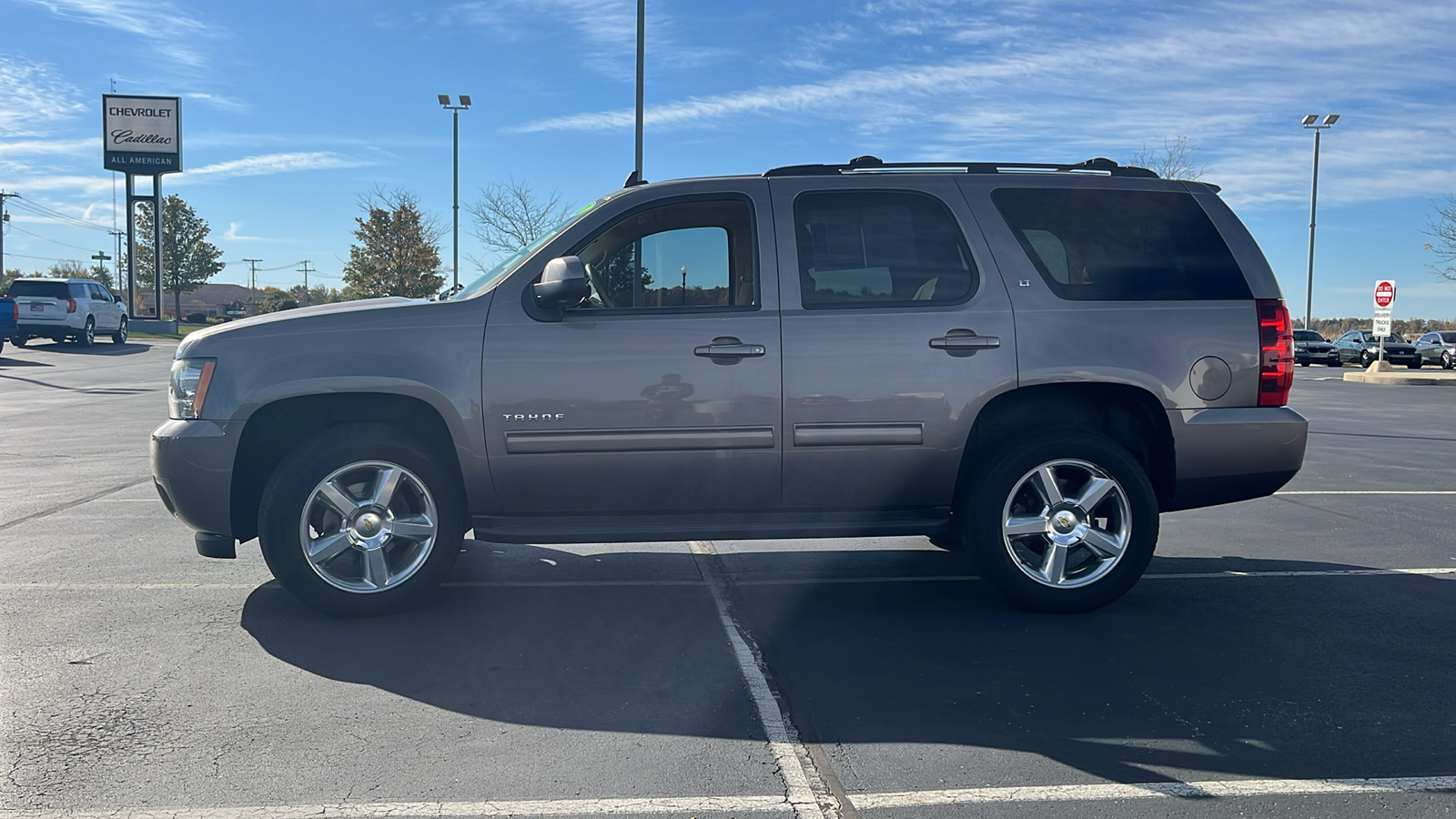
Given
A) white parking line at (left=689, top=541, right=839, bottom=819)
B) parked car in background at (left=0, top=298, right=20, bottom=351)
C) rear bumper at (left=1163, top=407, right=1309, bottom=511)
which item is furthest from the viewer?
parked car in background at (left=0, top=298, right=20, bottom=351)

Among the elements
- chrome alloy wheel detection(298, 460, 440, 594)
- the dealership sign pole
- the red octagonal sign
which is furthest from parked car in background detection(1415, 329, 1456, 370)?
the dealership sign pole

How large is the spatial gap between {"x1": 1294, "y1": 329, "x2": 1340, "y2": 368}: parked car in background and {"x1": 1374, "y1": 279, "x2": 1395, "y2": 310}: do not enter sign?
1507 centimetres

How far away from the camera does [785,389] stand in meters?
5.18

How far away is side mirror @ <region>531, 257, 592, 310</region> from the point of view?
494cm

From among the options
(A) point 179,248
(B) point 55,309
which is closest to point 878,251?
(B) point 55,309

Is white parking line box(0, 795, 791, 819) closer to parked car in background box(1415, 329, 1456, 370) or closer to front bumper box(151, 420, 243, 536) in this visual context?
front bumper box(151, 420, 243, 536)

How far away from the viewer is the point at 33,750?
11.7 feet

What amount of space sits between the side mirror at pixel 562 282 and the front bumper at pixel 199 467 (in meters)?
1.49

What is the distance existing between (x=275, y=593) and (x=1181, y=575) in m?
4.80

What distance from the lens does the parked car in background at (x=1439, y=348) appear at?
40406mm

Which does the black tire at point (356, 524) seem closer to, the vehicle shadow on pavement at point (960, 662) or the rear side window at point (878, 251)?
the vehicle shadow on pavement at point (960, 662)

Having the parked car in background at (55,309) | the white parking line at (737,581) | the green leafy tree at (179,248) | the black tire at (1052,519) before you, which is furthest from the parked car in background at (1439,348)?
the green leafy tree at (179,248)

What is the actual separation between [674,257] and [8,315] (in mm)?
34992

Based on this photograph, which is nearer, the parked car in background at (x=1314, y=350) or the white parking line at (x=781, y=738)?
the white parking line at (x=781, y=738)
